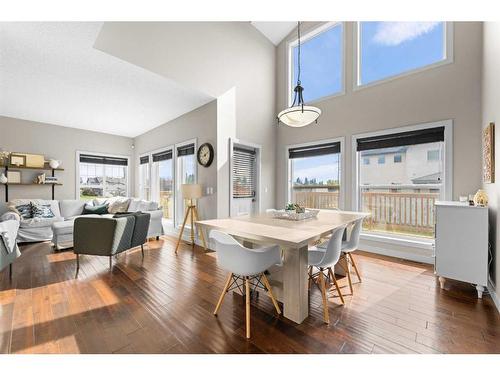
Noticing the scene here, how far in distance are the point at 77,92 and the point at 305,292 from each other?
464 cm

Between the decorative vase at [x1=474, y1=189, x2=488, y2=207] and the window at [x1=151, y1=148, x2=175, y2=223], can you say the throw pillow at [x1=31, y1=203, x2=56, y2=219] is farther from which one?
the decorative vase at [x1=474, y1=189, x2=488, y2=207]

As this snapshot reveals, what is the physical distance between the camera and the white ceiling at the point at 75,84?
253 cm

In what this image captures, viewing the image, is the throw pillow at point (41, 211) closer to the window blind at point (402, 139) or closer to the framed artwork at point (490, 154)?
the window blind at point (402, 139)

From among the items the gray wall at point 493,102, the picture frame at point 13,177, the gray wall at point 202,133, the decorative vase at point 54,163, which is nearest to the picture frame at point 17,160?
the picture frame at point 13,177

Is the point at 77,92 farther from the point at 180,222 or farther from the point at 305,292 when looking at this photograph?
the point at 305,292

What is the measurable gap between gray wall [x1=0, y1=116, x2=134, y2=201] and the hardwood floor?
316 centimetres

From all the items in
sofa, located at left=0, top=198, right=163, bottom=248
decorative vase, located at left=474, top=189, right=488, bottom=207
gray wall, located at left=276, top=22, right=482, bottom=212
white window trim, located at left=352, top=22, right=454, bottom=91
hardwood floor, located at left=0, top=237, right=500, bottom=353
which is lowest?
hardwood floor, located at left=0, top=237, right=500, bottom=353

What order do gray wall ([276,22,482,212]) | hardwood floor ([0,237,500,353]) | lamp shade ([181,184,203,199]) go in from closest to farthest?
hardwood floor ([0,237,500,353])
gray wall ([276,22,482,212])
lamp shade ([181,184,203,199])

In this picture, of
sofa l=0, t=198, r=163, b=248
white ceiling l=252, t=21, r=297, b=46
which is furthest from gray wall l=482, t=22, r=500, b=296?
sofa l=0, t=198, r=163, b=248

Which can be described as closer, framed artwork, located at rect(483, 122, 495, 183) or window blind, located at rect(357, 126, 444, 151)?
framed artwork, located at rect(483, 122, 495, 183)

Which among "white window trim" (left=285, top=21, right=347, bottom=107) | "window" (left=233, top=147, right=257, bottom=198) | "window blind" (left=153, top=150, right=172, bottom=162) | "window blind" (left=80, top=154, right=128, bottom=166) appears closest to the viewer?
"white window trim" (left=285, top=21, right=347, bottom=107)

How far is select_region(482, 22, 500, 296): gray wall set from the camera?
2209 millimetres

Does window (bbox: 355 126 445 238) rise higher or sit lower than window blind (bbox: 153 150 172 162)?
lower

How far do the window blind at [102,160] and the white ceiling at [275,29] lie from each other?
504 cm
